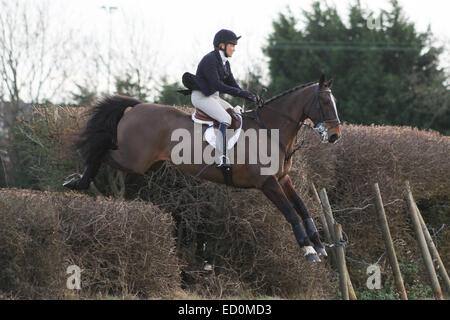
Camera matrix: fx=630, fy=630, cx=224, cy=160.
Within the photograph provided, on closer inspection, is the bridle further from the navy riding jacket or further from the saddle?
the navy riding jacket

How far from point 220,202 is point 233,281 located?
115cm

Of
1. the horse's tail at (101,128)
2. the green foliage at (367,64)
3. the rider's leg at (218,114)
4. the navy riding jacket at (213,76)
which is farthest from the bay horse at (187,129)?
the green foliage at (367,64)

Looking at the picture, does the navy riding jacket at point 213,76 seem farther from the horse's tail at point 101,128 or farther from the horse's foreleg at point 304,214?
the horse's foreleg at point 304,214

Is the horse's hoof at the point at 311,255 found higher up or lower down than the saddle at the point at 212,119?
lower down

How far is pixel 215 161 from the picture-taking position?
8359 mm

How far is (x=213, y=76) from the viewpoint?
27.1 ft

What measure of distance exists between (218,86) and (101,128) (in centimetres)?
177

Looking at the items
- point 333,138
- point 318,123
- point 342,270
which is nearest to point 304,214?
point 342,270

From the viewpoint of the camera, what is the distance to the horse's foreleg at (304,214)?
26.9ft

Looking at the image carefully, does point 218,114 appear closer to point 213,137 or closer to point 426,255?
point 213,137

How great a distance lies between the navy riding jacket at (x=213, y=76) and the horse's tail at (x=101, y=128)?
1144 millimetres

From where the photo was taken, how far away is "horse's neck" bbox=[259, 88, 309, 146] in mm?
8492

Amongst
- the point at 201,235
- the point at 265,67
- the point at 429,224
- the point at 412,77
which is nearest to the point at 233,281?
the point at 201,235

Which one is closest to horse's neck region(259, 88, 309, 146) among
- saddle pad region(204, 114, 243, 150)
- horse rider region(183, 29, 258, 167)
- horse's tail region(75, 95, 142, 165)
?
horse rider region(183, 29, 258, 167)
